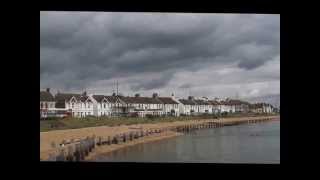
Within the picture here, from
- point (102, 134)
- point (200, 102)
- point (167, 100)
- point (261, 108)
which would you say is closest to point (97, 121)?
point (102, 134)

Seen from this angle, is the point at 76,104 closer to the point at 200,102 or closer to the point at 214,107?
the point at 200,102

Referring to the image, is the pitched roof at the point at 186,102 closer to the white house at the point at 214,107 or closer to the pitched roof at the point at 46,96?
the white house at the point at 214,107

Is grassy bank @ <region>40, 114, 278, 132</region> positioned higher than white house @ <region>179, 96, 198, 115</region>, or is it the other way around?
white house @ <region>179, 96, 198, 115</region>

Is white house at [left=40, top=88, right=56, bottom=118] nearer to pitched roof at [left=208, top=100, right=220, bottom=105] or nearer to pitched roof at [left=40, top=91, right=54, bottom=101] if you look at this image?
pitched roof at [left=40, top=91, right=54, bottom=101]

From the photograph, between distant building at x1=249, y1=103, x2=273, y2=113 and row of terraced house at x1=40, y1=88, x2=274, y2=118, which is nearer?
distant building at x1=249, y1=103, x2=273, y2=113

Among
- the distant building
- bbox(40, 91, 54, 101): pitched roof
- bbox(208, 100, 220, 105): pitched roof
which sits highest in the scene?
bbox(40, 91, 54, 101): pitched roof

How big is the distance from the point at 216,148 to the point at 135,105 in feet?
2.17

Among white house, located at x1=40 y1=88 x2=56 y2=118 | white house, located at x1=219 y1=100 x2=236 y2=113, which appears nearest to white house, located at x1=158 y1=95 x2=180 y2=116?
white house, located at x1=219 y1=100 x2=236 y2=113

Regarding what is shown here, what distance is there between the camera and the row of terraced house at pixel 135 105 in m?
3.16

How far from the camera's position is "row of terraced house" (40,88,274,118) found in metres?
3.16

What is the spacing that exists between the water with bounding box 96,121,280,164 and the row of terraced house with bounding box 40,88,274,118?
16 cm

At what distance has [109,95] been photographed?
3199 millimetres

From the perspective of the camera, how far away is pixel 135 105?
322cm

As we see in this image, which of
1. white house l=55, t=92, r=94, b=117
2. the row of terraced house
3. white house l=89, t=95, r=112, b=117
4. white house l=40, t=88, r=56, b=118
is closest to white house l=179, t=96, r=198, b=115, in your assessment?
the row of terraced house
